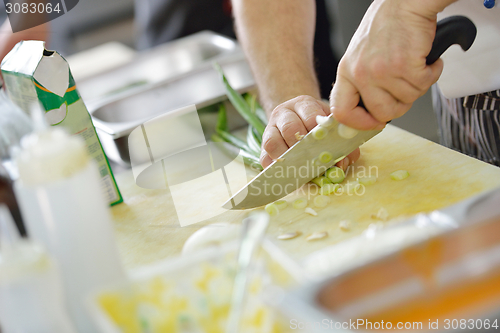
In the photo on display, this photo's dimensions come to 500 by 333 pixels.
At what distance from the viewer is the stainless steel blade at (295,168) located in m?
1.09

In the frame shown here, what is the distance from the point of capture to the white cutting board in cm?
124

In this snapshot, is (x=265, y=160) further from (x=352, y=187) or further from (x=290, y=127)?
(x=352, y=187)

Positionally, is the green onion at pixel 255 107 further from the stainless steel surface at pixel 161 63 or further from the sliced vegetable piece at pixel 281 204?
the stainless steel surface at pixel 161 63

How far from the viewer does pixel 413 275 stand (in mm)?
589

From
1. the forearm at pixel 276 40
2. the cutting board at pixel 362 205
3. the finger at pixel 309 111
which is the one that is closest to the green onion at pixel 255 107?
the forearm at pixel 276 40

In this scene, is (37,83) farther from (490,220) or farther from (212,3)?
(212,3)

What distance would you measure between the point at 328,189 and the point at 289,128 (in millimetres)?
191

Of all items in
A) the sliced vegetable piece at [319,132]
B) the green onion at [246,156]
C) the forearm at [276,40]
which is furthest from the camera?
the forearm at [276,40]

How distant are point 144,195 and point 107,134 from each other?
0.27m

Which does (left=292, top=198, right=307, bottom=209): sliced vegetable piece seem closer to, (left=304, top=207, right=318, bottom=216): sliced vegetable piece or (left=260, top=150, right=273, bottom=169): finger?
(left=304, top=207, right=318, bottom=216): sliced vegetable piece

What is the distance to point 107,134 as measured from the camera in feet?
4.96

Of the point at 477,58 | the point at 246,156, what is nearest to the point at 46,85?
the point at 246,156

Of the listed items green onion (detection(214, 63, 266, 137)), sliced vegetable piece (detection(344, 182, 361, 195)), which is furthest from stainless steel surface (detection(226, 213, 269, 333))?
green onion (detection(214, 63, 266, 137))

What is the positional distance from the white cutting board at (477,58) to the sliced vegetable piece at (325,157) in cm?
49
